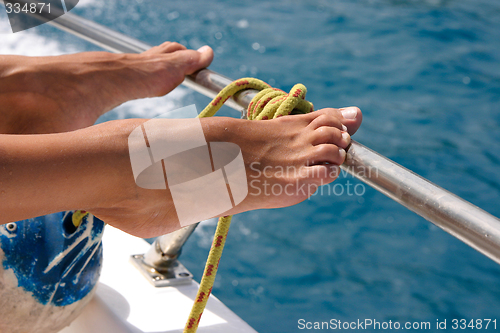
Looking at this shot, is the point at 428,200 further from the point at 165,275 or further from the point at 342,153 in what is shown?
the point at 165,275

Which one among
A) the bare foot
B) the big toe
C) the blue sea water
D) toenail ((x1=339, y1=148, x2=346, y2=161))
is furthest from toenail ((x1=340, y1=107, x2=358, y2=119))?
the blue sea water

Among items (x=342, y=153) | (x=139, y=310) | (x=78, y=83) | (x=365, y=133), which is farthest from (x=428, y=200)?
(x=365, y=133)

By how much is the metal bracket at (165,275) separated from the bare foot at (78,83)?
320 millimetres

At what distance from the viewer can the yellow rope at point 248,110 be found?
2.40 ft

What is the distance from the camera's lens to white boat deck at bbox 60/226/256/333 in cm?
84

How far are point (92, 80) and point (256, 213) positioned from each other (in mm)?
1585

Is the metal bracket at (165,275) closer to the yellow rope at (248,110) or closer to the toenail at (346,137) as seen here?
the yellow rope at (248,110)

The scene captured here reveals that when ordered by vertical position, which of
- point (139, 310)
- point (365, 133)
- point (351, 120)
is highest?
point (351, 120)

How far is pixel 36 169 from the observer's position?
55 cm

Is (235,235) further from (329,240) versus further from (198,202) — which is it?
(198,202)

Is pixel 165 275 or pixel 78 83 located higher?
pixel 78 83

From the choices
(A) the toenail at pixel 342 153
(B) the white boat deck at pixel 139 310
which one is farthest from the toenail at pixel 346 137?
(B) the white boat deck at pixel 139 310

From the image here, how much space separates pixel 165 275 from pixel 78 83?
44 cm

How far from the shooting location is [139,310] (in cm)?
87
